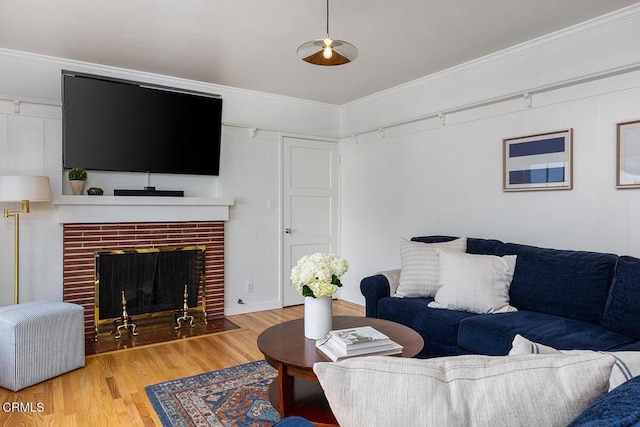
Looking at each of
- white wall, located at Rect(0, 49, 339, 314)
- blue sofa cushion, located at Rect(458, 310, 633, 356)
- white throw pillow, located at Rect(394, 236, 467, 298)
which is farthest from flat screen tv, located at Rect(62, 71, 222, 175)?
blue sofa cushion, located at Rect(458, 310, 633, 356)

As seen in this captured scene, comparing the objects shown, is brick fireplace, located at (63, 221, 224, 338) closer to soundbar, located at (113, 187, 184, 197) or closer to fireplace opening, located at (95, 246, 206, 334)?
fireplace opening, located at (95, 246, 206, 334)

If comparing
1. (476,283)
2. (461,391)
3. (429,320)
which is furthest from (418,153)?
(461,391)

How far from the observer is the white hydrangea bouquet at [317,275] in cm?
218

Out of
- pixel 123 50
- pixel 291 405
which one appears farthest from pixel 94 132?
pixel 291 405

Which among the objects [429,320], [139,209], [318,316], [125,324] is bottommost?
[125,324]

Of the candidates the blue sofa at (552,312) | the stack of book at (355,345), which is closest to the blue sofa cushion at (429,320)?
the blue sofa at (552,312)

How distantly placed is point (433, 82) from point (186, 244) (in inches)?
114

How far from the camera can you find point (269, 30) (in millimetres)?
2980

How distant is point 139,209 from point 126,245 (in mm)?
352

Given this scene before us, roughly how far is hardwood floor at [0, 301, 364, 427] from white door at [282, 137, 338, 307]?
1.20 m

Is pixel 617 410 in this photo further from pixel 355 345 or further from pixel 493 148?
pixel 493 148

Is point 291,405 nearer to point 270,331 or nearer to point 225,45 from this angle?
point 270,331

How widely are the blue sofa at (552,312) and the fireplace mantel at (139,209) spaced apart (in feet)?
6.93

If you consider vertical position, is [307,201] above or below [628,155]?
below
